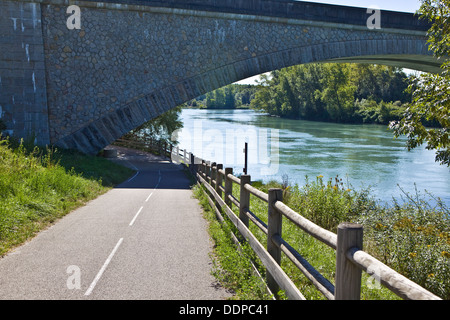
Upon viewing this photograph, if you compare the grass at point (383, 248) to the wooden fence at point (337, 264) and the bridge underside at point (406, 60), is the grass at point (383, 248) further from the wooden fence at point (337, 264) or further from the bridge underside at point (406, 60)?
the bridge underside at point (406, 60)

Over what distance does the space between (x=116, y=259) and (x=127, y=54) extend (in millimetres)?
14851

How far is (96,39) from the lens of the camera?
1850 centimetres

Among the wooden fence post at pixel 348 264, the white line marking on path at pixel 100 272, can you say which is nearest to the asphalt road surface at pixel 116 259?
the white line marking on path at pixel 100 272

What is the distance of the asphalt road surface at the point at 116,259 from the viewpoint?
15.6 feet

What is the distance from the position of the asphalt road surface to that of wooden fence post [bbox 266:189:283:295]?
692 mm

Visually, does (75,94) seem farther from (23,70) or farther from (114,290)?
(114,290)

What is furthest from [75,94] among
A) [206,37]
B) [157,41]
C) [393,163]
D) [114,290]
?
[393,163]

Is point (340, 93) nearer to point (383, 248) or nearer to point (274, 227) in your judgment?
point (383, 248)

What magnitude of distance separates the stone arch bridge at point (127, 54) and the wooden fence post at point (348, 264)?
58.4 ft

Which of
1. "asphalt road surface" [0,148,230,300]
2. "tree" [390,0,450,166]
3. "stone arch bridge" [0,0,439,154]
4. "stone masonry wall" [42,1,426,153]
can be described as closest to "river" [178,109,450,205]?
"stone masonry wall" [42,1,426,153]

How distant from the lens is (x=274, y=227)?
172 inches

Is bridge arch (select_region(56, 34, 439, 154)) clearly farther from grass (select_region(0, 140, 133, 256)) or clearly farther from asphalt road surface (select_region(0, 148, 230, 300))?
asphalt road surface (select_region(0, 148, 230, 300))

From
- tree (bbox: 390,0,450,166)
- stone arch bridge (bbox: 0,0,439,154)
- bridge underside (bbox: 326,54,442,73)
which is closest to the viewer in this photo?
tree (bbox: 390,0,450,166)

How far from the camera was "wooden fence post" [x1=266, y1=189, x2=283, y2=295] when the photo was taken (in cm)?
431
